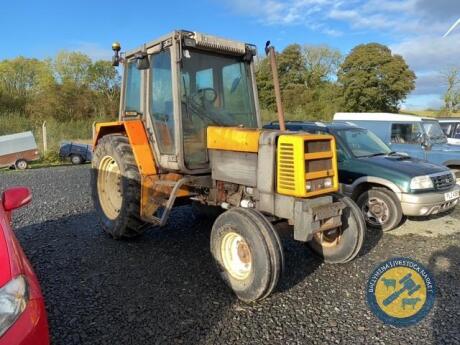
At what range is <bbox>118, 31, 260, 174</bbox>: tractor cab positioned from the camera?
4359 mm

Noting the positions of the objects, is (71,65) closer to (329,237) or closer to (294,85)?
(294,85)

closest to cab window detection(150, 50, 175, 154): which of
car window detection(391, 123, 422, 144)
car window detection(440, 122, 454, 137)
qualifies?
car window detection(391, 123, 422, 144)

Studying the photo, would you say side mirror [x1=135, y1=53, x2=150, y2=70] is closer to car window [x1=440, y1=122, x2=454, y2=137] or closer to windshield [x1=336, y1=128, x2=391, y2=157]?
windshield [x1=336, y1=128, x2=391, y2=157]

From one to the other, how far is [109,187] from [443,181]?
519 centimetres

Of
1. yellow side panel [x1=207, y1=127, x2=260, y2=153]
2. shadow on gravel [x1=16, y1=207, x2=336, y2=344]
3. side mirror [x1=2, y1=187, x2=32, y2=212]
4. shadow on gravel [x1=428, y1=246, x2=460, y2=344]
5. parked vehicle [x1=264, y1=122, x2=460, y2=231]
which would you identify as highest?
yellow side panel [x1=207, y1=127, x2=260, y2=153]

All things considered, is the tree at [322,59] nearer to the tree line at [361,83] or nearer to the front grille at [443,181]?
the tree line at [361,83]

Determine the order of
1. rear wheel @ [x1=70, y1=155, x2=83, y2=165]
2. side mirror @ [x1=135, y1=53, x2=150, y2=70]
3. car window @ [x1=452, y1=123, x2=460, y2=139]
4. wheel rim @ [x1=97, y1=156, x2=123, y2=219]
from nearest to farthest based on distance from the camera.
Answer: side mirror @ [x1=135, y1=53, x2=150, y2=70] < wheel rim @ [x1=97, y1=156, x2=123, y2=219] < car window @ [x1=452, y1=123, x2=460, y2=139] < rear wheel @ [x1=70, y1=155, x2=83, y2=165]

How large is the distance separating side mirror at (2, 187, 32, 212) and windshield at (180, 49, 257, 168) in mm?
1771

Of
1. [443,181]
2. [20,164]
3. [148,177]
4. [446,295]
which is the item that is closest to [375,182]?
[443,181]

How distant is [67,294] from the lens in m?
3.80

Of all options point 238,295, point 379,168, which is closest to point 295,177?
point 238,295

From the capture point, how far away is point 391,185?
5988 mm

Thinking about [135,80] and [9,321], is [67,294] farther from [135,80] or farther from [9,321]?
[135,80]

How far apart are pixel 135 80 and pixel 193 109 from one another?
1.22 metres
